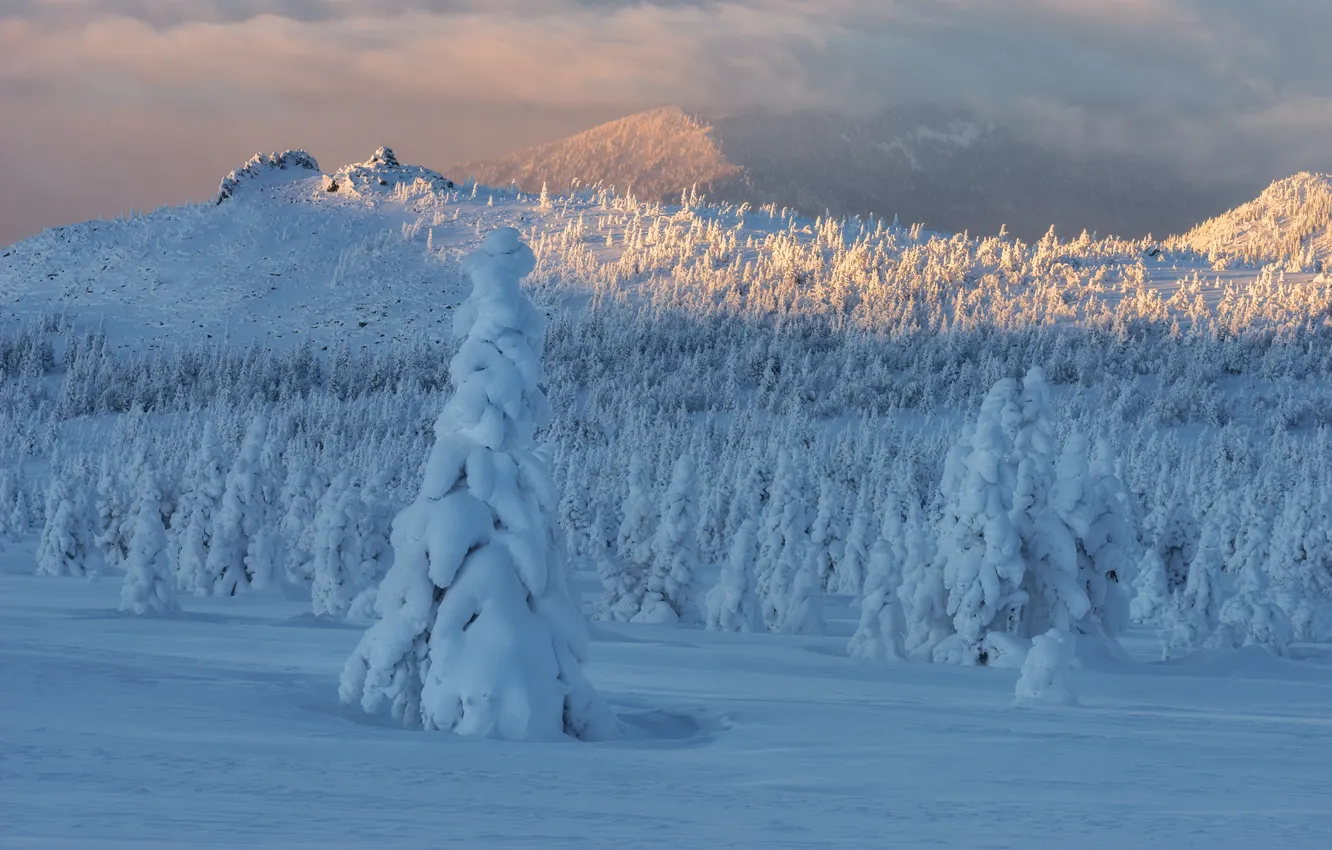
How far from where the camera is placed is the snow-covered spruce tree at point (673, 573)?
4028 cm

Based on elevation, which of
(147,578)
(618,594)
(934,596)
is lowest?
(618,594)

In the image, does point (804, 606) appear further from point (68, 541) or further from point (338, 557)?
point (68, 541)

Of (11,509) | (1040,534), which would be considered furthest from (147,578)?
(11,509)

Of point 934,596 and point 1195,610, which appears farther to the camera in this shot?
point 1195,610

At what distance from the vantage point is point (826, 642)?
32469 millimetres

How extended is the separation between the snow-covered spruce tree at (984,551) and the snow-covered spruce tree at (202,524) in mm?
27197

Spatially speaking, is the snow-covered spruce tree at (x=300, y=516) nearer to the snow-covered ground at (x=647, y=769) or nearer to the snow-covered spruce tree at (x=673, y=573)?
the snow-covered spruce tree at (x=673, y=573)

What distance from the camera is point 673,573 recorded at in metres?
40.9

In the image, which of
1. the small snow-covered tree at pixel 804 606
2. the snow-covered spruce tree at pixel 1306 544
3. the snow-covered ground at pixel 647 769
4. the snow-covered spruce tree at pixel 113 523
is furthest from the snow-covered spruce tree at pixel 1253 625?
the snow-covered spruce tree at pixel 113 523

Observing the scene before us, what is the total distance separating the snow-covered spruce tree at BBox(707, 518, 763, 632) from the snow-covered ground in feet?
61.7

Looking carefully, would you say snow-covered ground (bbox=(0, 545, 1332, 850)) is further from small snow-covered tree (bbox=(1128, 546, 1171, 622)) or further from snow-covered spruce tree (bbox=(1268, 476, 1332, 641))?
snow-covered spruce tree (bbox=(1268, 476, 1332, 641))

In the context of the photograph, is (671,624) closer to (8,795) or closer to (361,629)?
(361,629)

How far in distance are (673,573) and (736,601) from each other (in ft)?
10.6

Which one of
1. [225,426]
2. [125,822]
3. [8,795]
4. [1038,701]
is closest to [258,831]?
[125,822]
